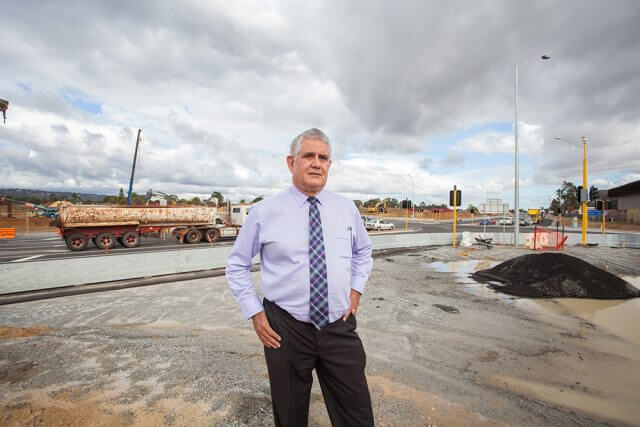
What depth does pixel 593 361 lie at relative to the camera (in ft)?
13.5

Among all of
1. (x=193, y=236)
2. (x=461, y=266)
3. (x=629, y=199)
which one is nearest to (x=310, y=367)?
(x=461, y=266)

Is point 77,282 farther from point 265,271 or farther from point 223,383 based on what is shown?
point 265,271

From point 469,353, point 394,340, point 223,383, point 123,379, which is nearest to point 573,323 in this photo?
point 469,353

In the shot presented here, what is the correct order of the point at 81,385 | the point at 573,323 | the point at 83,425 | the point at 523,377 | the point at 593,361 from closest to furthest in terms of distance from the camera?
the point at 83,425
the point at 81,385
the point at 523,377
the point at 593,361
the point at 573,323

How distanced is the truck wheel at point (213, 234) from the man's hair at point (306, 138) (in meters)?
19.9

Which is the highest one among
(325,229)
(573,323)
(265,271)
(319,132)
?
(319,132)

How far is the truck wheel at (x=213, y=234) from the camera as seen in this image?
20.7m

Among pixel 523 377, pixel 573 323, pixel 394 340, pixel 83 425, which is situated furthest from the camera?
pixel 573 323

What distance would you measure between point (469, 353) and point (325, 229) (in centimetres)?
348

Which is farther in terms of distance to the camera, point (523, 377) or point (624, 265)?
point (624, 265)

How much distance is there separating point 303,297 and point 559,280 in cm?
861

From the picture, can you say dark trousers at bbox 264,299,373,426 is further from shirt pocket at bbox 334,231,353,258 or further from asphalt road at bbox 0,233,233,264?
asphalt road at bbox 0,233,233,264

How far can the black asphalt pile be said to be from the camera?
24.4 ft

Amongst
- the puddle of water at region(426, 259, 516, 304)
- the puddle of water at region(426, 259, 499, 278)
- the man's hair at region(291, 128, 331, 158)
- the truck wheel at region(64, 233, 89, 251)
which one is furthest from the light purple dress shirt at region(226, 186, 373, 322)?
the truck wheel at region(64, 233, 89, 251)
